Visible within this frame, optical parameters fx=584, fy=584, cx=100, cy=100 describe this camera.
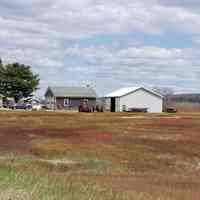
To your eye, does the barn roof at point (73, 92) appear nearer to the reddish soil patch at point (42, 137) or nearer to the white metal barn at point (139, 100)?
the white metal barn at point (139, 100)

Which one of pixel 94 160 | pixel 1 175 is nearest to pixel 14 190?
pixel 1 175

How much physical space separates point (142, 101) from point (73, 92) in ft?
72.0

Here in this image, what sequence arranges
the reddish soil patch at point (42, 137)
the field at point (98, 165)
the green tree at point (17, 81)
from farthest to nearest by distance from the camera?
1. the green tree at point (17, 81)
2. the reddish soil patch at point (42, 137)
3. the field at point (98, 165)

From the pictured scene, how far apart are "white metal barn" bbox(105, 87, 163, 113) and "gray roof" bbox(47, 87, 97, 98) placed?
1547 cm

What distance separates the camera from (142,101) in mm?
118062

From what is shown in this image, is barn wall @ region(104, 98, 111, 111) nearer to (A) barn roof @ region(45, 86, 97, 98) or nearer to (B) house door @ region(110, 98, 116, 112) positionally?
(B) house door @ region(110, 98, 116, 112)

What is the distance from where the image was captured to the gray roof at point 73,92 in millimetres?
133250

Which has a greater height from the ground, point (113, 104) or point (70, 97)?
point (70, 97)

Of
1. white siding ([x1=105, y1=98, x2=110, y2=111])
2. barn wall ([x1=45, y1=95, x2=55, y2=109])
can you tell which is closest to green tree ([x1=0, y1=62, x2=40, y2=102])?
barn wall ([x1=45, y1=95, x2=55, y2=109])

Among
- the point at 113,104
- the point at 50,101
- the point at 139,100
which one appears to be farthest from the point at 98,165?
the point at 50,101

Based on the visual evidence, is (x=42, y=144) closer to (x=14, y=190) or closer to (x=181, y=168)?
(x=181, y=168)

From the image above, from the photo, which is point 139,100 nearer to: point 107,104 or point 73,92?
point 107,104

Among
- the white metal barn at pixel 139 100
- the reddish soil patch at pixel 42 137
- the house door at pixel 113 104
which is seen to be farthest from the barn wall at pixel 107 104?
the reddish soil patch at pixel 42 137

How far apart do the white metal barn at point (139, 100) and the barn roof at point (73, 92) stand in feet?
50.8
